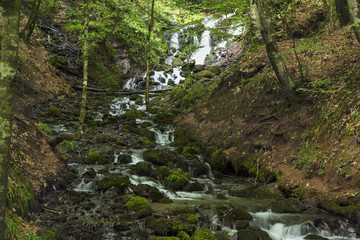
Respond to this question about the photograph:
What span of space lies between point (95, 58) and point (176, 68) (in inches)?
319

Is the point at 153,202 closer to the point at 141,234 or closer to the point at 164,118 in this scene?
the point at 141,234

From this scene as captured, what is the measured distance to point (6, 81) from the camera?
2.59 m

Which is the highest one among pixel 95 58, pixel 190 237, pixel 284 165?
pixel 95 58

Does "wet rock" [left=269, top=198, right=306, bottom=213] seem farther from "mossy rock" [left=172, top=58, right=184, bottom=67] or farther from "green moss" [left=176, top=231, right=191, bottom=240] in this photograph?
"mossy rock" [left=172, top=58, right=184, bottom=67]

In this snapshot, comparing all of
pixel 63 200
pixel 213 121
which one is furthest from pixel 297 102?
pixel 63 200

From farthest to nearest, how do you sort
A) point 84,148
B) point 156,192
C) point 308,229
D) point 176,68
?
point 176,68 < point 84,148 < point 156,192 < point 308,229

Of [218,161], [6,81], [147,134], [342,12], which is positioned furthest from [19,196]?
[342,12]

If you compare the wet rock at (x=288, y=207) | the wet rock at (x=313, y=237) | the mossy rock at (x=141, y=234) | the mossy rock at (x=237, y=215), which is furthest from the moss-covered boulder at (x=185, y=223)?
the wet rock at (x=313, y=237)

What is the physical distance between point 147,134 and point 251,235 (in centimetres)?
858

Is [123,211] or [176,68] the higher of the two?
[176,68]

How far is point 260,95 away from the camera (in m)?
10.2

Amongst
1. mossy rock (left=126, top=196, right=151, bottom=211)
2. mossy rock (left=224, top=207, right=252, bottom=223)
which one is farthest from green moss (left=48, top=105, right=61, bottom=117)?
mossy rock (left=224, top=207, right=252, bottom=223)

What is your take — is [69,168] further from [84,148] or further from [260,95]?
[260,95]

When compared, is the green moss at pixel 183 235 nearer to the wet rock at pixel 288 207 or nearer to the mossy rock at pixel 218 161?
Answer: the wet rock at pixel 288 207
